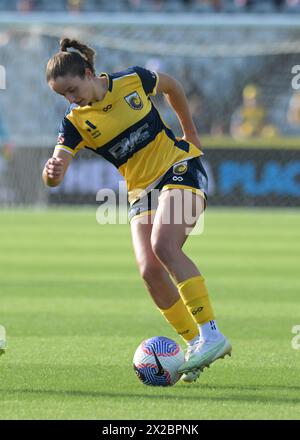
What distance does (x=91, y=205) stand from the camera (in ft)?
82.3

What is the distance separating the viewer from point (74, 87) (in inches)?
252

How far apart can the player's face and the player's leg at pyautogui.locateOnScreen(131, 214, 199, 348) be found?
0.86m

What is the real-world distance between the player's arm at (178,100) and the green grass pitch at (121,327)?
1503 mm

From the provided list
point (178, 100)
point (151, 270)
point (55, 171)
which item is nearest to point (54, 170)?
point (55, 171)

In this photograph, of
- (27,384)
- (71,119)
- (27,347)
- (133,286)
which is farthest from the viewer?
(133,286)

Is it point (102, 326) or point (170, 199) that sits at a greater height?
point (170, 199)

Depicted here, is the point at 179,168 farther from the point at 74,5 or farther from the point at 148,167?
the point at 74,5

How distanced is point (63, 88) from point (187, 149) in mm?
962

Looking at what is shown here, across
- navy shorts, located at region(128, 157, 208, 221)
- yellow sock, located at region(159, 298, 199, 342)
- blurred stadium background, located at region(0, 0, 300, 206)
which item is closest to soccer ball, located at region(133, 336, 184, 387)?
yellow sock, located at region(159, 298, 199, 342)

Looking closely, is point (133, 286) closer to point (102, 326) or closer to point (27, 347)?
point (102, 326)

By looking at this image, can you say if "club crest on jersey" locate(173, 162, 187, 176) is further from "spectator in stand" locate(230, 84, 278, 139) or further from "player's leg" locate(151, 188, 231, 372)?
"spectator in stand" locate(230, 84, 278, 139)

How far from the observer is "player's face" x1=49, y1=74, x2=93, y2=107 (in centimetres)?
637

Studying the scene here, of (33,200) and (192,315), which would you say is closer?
(192,315)

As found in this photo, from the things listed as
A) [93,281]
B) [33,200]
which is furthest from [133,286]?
[33,200]
